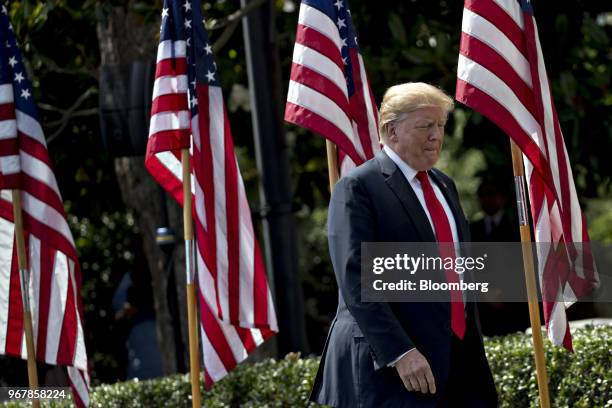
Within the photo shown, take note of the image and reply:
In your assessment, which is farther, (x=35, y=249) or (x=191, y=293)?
(x=35, y=249)

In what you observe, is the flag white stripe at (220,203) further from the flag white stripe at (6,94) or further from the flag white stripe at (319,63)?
the flag white stripe at (6,94)

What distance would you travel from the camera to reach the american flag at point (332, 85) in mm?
7250

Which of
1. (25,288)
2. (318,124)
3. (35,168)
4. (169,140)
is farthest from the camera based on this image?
(35,168)

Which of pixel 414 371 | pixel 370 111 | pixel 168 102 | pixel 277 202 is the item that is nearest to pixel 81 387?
pixel 168 102

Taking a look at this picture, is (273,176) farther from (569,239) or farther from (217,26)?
(569,239)

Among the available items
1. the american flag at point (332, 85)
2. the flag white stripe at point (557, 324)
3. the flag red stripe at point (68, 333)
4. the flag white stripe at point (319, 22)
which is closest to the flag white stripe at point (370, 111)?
the american flag at point (332, 85)

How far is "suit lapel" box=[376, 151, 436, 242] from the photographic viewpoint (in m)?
5.46

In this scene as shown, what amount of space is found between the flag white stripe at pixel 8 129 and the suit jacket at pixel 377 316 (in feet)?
10.8

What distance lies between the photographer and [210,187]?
7855 millimetres

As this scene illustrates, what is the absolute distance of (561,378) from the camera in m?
7.42

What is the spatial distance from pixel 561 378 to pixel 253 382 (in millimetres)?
2106

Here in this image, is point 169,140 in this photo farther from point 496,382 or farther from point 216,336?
point 496,382

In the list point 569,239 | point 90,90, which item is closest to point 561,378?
point 569,239

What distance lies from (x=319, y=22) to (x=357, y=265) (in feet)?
8.02
